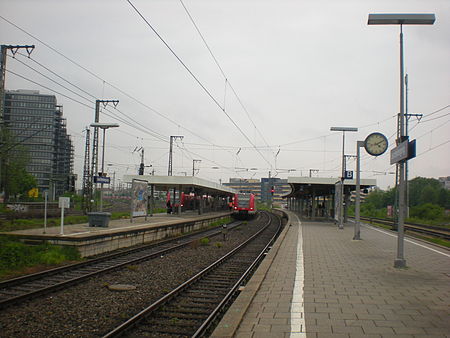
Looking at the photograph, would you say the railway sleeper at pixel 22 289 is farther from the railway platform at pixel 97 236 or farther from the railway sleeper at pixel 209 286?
the railway platform at pixel 97 236

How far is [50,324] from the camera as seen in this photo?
20.0 ft

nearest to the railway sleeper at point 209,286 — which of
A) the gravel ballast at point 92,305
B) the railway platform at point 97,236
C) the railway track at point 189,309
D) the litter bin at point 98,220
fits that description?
the railway track at point 189,309

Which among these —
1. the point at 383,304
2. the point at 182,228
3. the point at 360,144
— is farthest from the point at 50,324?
the point at 182,228

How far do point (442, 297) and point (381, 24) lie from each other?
6365 millimetres

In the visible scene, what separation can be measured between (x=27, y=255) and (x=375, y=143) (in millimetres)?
11387

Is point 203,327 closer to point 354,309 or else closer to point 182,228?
point 354,309

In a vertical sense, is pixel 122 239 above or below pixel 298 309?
below

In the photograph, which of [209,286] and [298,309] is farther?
[209,286]

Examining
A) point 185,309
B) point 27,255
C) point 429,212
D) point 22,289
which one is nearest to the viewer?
point 185,309

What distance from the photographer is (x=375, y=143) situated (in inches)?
555

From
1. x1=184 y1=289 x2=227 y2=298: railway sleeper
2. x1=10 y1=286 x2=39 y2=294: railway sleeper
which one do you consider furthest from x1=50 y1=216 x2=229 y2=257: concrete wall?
x1=184 y1=289 x2=227 y2=298: railway sleeper

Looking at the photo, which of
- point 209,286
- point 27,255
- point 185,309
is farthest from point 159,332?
point 27,255

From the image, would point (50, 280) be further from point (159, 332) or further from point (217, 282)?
point (159, 332)

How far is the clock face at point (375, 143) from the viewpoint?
550 inches
